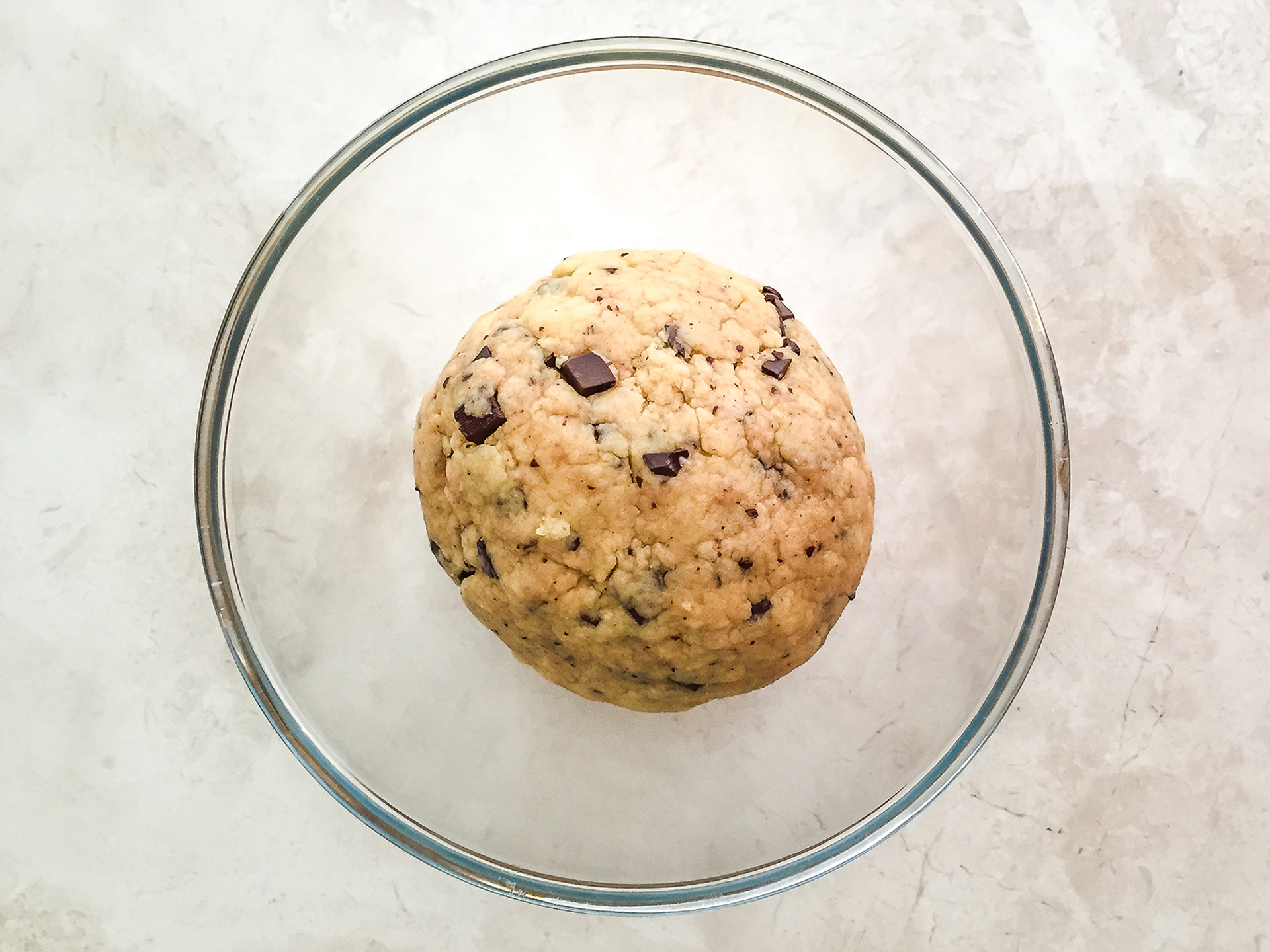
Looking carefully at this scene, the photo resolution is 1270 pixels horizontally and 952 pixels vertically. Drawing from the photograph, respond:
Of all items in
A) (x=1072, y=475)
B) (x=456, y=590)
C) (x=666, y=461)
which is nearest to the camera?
(x=666, y=461)

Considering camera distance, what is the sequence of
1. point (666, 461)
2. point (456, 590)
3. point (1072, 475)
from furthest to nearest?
point (1072, 475)
point (456, 590)
point (666, 461)

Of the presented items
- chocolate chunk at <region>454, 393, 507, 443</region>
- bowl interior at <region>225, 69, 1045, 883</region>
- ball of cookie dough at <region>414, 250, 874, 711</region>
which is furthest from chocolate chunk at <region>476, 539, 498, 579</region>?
bowl interior at <region>225, 69, 1045, 883</region>

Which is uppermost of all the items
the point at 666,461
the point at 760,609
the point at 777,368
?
the point at 777,368

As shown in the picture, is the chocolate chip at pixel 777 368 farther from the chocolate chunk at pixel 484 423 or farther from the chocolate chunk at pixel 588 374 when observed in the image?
the chocolate chunk at pixel 484 423

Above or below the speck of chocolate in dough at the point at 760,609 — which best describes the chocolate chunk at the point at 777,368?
above

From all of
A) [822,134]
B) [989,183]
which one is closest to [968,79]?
[989,183]

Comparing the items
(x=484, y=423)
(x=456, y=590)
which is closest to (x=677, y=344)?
(x=484, y=423)

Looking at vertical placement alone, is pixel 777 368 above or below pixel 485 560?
above

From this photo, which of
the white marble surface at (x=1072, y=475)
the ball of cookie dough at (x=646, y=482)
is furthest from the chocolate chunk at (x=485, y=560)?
the white marble surface at (x=1072, y=475)

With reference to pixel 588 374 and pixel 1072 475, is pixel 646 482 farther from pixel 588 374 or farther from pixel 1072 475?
pixel 1072 475
